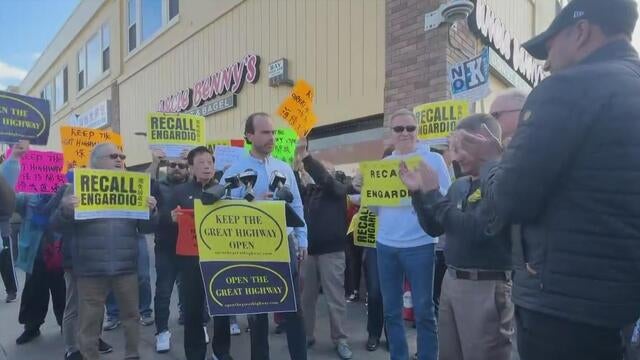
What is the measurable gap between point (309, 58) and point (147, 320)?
16.5 feet

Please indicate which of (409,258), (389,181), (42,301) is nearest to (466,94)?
(389,181)

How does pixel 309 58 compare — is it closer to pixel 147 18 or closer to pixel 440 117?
pixel 440 117

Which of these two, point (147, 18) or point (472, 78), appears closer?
point (472, 78)

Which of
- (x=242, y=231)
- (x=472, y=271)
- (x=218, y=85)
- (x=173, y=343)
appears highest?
(x=218, y=85)

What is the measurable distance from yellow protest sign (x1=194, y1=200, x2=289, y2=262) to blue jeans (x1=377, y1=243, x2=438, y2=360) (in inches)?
32.1

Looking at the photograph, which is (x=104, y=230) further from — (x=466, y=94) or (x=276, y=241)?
(x=466, y=94)

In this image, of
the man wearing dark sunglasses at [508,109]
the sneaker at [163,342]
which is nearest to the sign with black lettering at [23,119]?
the sneaker at [163,342]

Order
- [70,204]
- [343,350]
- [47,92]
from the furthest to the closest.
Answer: [47,92] → [343,350] → [70,204]

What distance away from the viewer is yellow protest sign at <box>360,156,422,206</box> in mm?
3371

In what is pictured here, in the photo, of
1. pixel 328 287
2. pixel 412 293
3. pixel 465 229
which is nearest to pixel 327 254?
pixel 328 287

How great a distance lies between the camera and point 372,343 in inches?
170

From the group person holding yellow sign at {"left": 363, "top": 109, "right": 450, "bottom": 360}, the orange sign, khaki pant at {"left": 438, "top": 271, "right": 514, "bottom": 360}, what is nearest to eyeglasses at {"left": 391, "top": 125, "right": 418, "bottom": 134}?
person holding yellow sign at {"left": 363, "top": 109, "right": 450, "bottom": 360}

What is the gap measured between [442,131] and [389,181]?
1.58 metres

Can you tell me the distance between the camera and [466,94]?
16.4ft
